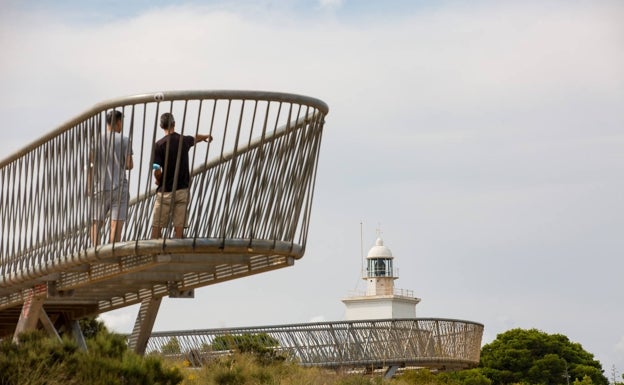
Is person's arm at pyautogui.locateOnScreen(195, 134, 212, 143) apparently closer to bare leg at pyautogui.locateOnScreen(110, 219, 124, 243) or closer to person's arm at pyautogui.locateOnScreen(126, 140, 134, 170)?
person's arm at pyautogui.locateOnScreen(126, 140, 134, 170)

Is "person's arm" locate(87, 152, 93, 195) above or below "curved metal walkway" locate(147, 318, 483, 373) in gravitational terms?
above

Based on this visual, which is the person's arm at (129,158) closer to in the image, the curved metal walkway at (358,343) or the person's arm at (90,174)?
the person's arm at (90,174)

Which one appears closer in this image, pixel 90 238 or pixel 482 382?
pixel 90 238

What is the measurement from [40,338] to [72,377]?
3.32ft

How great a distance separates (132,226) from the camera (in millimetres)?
15156

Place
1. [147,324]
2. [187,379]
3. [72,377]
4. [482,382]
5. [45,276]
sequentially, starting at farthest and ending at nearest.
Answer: [482,382] → [187,379] → [147,324] → [45,276] → [72,377]

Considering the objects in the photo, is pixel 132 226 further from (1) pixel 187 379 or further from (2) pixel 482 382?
(2) pixel 482 382

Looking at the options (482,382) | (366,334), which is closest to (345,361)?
(366,334)

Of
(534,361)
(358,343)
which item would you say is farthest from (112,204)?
(534,361)

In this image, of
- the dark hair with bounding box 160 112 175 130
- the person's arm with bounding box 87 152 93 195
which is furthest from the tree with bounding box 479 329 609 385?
the dark hair with bounding box 160 112 175 130

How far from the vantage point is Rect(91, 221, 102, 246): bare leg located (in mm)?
14984

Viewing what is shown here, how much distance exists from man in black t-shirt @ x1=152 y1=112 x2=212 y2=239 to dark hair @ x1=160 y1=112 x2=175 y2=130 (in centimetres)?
2

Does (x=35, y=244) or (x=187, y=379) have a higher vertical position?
(x=35, y=244)

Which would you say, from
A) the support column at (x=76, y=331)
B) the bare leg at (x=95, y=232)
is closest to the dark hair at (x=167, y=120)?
the bare leg at (x=95, y=232)
